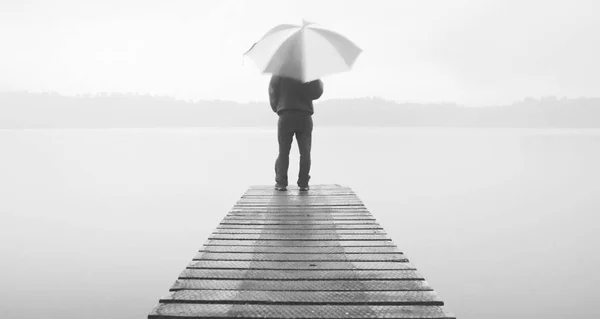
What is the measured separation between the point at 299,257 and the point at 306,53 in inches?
130

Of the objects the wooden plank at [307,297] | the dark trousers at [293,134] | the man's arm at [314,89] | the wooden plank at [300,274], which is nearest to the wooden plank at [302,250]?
the wooden plank at [300,274]

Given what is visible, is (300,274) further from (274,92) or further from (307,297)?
(274,92)

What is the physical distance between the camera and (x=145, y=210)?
1978 centimetres

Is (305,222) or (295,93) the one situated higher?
(295,93)

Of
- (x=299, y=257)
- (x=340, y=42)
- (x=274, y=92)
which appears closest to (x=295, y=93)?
(x=274, y=92)

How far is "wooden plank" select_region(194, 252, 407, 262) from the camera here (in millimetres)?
3795

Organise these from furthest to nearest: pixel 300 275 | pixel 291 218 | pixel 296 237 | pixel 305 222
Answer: pixel 291 218 → pixel 305 222 → pixel 296 237 → pixel 300 275

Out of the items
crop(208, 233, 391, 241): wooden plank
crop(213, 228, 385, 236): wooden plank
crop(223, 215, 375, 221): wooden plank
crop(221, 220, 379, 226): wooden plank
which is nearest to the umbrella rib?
crop(223, 215, 375, 221): wooden plank

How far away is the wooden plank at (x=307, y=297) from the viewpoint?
2857 mm

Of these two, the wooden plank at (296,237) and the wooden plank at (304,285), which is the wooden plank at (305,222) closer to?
the wooden plank at (296,237)

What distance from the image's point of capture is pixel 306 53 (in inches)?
243

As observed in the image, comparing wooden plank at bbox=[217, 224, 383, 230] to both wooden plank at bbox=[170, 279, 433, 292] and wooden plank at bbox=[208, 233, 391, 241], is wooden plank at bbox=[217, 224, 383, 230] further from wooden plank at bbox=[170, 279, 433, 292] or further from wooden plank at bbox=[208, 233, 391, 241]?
wooden plank at bbox=[170, 279, 433, 292]

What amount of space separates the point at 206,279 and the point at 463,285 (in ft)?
27.4

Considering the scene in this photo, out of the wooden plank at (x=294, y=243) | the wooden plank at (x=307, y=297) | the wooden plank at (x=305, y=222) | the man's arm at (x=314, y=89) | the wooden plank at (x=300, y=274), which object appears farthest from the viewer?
the man's arm at (x=314, y=89)
